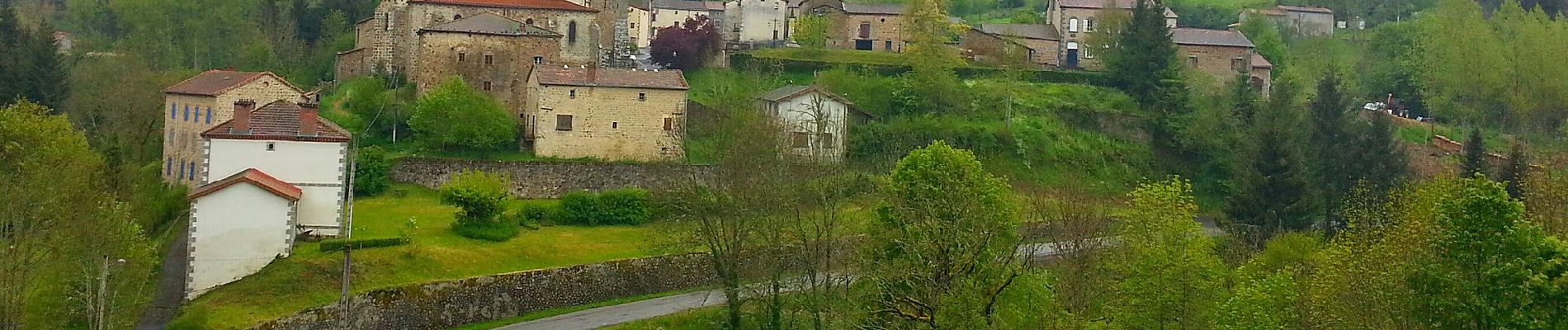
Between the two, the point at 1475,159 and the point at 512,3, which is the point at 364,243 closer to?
the point at 512,3

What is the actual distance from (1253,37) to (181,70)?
2031 inches

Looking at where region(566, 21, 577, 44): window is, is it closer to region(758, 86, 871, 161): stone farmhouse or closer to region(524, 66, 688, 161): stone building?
region(524, 66, 688, 161): stone building

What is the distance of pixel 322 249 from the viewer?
36469 mm

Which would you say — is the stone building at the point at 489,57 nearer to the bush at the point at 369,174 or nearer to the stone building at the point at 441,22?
the stone building at the point at 441,22

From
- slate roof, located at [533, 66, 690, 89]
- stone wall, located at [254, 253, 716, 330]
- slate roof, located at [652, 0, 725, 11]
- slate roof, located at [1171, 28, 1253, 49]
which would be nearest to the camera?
stone wall, located at [254, 253, 716, 330]

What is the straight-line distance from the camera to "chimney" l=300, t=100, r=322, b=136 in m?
38.4

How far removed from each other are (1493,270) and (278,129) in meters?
28.0

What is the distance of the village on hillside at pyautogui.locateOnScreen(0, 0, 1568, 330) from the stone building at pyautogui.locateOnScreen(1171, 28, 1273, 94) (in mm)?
270

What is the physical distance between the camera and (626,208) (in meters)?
44.9

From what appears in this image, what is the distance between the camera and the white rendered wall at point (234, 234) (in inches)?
1390

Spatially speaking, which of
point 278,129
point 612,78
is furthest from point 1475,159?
point 278,129

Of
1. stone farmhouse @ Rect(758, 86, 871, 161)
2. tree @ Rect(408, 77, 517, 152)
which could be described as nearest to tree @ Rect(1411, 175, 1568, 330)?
stone farmhouse @ Rect(758, 86, 871, 161)

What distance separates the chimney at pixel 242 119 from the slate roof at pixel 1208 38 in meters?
42.0

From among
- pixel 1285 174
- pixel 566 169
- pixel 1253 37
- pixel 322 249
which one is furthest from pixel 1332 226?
pixel 1253 37
